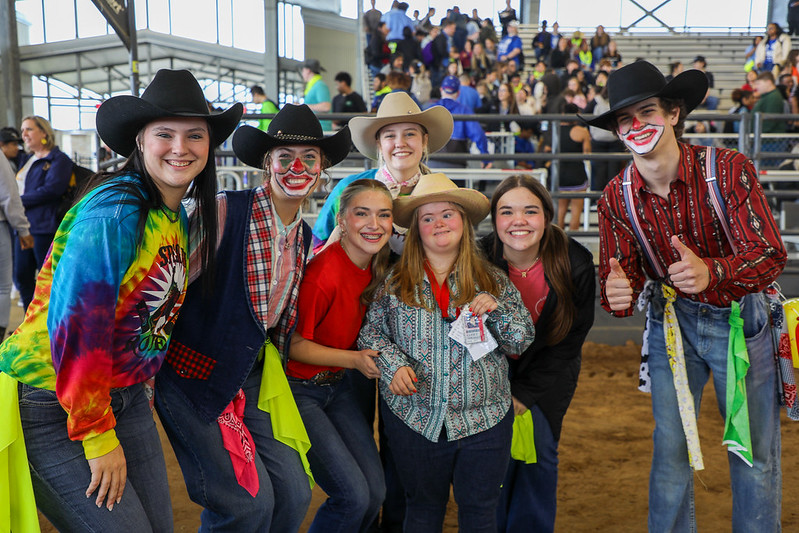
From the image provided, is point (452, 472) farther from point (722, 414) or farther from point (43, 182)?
point (43, 182)

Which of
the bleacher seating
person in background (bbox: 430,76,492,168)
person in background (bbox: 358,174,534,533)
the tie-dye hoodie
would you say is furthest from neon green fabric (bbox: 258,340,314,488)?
the bleacher seating

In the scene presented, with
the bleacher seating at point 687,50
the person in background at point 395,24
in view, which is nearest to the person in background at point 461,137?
the person in background at point 395,24

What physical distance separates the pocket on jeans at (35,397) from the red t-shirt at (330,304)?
3.33ft

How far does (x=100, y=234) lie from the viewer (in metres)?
1.93

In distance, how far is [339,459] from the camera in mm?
2711

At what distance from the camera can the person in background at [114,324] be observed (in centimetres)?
192

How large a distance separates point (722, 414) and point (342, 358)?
5.08 ft

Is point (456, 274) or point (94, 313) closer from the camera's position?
point (94, 313)

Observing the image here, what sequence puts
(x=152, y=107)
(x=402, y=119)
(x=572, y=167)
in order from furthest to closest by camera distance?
(x=572, y=167) → (x=402, y=119) → (x=152, y=107)

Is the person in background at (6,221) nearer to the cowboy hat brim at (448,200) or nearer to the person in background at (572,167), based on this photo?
the cowboy hat brim at (448,200)

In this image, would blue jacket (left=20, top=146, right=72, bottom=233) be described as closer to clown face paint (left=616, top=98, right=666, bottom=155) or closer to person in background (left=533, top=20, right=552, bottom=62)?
clown face paint (left=616, top=98, right=666, bottom=155)

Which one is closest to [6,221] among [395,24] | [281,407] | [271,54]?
[281,407]

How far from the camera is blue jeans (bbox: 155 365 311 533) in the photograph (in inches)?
94.3

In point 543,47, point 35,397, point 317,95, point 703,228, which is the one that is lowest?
point 35,397
